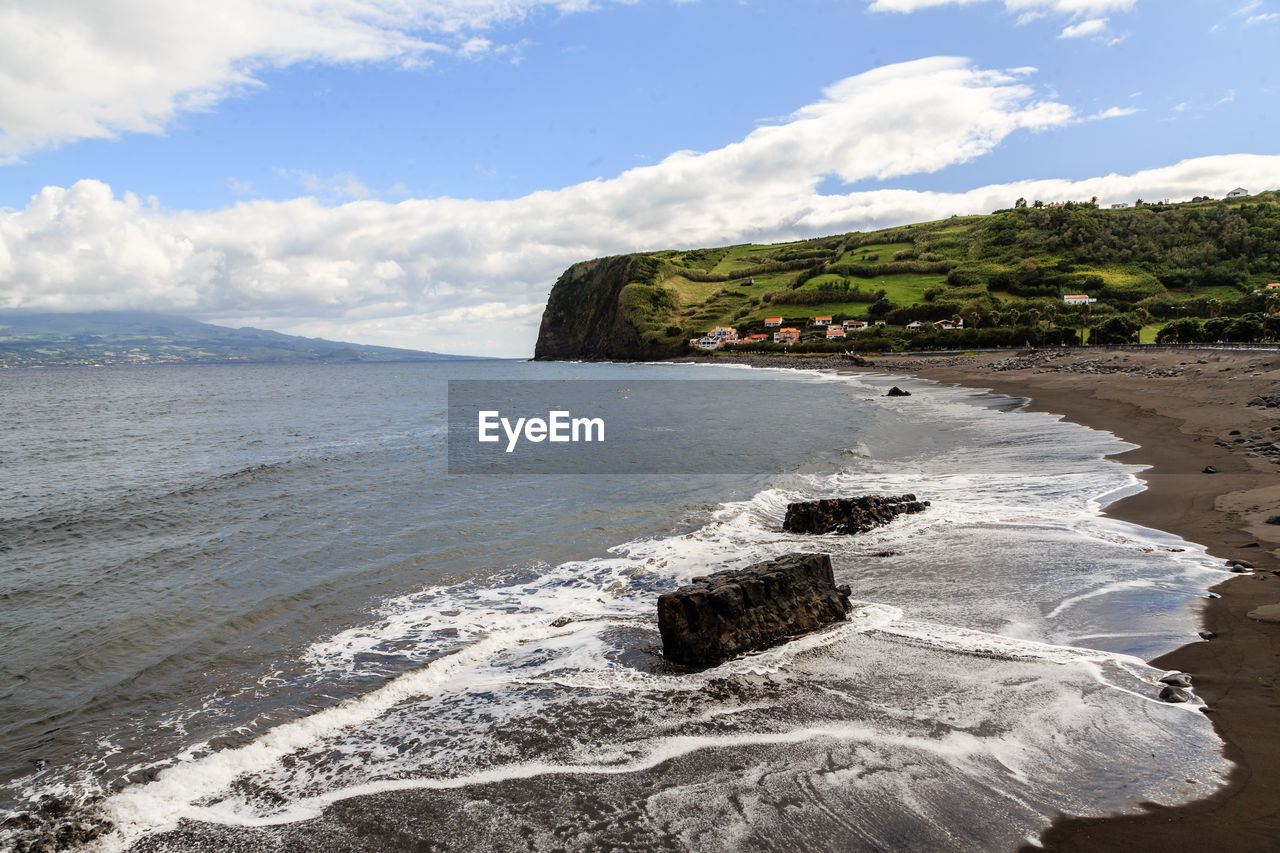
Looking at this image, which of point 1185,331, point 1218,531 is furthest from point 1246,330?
point 1218,531

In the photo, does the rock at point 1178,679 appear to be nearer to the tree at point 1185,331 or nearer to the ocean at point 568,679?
the ocean at point 568,679

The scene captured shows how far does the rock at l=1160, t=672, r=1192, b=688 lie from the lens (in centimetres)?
772

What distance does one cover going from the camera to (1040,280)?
5044 inches

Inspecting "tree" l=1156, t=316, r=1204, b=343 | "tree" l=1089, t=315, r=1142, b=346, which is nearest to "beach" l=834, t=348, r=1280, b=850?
"tree" l=1156, t=316, r=1204, b=343

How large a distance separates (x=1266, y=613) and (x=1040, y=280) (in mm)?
141191

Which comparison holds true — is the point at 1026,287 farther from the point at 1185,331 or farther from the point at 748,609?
the point at 748,609

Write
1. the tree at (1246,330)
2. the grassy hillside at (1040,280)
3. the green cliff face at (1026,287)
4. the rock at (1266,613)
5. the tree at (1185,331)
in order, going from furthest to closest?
the grassy hillside at (1040,280)
the green cliff face at (1026,287)
the tree at (1185,331)
the tree at (1246,330)
the rock at (1266,613)

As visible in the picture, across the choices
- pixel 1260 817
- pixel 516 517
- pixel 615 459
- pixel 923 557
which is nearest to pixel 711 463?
pixel 615 459

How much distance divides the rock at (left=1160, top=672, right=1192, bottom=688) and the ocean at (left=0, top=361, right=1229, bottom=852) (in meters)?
0.23

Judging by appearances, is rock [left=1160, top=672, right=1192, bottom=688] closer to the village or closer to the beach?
the beach

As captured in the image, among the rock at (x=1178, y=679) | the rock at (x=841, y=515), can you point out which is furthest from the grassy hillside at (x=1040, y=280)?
the rock at (x=1178, y=679)

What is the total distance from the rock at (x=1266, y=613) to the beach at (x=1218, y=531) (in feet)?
0.37

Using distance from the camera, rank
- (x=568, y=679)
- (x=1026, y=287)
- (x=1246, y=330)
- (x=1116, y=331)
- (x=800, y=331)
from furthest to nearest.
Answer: (x=800, y=331), (x=1026, y=287), (x=1116, y=331), (x=1246, y=330), (x=568, y=679)

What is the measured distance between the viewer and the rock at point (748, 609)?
940cm
